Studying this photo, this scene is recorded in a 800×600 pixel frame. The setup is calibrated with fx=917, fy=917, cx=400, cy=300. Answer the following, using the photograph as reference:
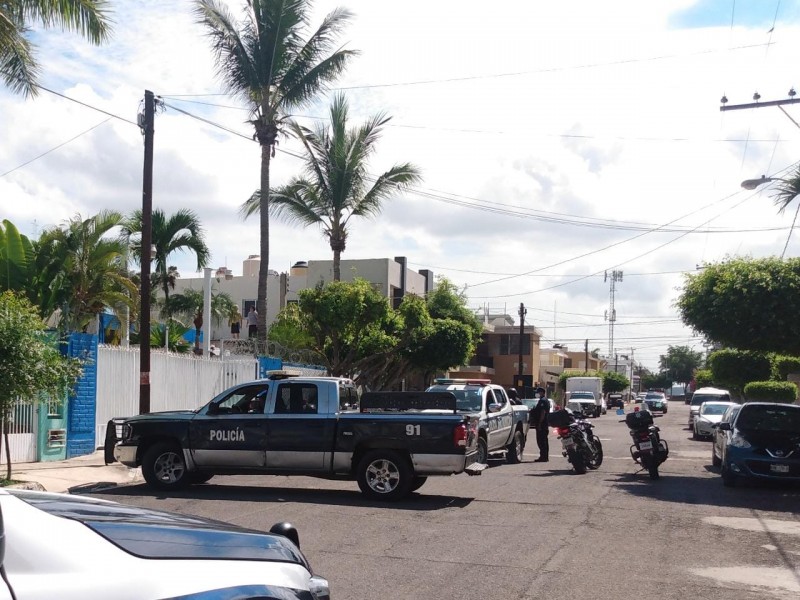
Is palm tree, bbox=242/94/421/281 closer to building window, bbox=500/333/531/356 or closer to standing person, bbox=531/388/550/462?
standing person, bbox=531/388/550/462

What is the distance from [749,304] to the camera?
18.4 m

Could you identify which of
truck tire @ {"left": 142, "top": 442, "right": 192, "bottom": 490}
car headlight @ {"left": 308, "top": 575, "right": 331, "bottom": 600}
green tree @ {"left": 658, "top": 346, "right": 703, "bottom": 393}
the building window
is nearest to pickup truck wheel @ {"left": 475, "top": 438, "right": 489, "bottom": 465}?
truck tire @ {"left": 142, "top": 442, "right": 192, "bottom": 490}

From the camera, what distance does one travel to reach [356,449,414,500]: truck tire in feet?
44.2

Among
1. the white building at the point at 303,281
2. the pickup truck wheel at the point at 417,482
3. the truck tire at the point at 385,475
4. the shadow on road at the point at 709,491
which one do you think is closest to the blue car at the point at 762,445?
the shadow on road at the point at 709,491

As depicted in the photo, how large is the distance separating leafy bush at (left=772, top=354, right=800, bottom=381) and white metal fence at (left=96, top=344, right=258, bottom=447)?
947 inches

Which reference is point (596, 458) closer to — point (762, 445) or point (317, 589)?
point (762, 445)

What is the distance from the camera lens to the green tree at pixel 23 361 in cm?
1315

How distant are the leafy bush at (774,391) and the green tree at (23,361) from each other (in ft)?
103

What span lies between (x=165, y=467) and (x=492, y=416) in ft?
23.2

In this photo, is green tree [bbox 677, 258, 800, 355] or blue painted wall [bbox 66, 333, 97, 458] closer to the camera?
green tree [bbox 677, 258, 800, 355]

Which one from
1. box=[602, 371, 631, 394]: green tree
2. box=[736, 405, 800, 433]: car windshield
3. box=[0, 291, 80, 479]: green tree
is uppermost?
box=[0, 291, 80, 479]: green tree

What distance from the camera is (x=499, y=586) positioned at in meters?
8.07

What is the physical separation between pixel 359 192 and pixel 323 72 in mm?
6319

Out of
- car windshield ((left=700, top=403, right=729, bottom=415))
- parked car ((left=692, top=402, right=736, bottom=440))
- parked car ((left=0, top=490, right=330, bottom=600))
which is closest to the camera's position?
parked car ((left=0, top=490, right=330, bottom=600))
